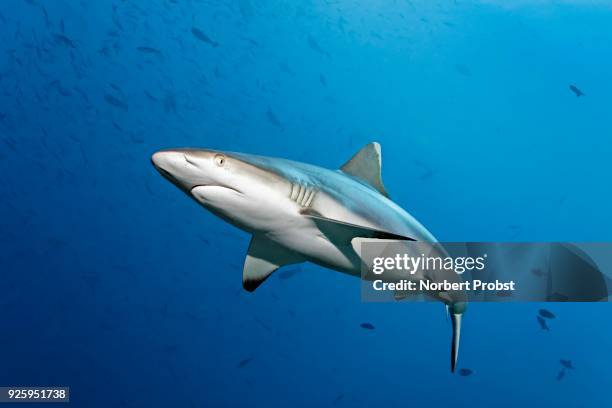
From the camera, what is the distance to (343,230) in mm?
2748

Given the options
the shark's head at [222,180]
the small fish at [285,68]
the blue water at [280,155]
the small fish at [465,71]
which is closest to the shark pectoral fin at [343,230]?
the shark's head at [222,180]

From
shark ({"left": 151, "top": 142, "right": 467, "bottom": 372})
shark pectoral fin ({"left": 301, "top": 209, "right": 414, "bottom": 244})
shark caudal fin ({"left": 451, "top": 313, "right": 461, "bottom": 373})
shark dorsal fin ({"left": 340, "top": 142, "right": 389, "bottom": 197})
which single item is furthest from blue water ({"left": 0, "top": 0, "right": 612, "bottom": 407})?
shark pectoral fin ({"left": 301, "top": 209, "right": 414, "bottom": 244})

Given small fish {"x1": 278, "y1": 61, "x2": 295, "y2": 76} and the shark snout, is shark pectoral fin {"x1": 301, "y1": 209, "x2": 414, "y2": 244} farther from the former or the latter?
small fish {"x1": 278, "y1": 61, "x2": 295, "y2": 76}

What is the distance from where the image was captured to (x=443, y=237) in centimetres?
1869

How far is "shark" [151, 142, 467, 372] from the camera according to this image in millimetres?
2264

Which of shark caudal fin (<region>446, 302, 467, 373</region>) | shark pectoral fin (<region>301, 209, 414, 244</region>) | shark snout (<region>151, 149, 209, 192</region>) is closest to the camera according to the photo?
shark snout (<region>151, 149, 209, 192</region>)

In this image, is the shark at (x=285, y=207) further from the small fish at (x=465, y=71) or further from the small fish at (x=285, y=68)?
the small fish at (x=465, y=71)

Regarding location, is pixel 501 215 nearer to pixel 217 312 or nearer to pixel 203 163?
pixel 217 312

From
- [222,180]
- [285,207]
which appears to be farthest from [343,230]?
[222,180]

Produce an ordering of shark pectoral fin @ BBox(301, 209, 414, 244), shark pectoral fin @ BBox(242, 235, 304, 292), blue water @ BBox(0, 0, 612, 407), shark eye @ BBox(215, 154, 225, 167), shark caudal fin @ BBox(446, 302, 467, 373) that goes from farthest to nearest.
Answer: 1. blue water @ BBox(0, 0, 612, 407)
2. shark caudal fin @ BBox(446, 302, 467, 373)
3. shark pectoral fin @ BBox(242, 235, 304, 292)
4. shark pectoral fin @ BBox(301, 209, 414, 244)
5. shark eye @ BBox(215, 154, 225, 167)

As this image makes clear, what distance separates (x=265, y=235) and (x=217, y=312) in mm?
13968

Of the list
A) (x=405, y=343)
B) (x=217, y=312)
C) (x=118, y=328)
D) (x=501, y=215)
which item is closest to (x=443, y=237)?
(x=501, y=215)

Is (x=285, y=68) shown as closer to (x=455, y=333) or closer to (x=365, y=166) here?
(x=365, y=166)

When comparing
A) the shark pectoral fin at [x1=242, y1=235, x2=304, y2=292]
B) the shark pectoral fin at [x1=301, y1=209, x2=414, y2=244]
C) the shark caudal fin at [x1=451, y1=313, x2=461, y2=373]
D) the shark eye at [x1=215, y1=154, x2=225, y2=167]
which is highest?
the shark eye at [x1=215, y1=154, x2=225, y2=167]
